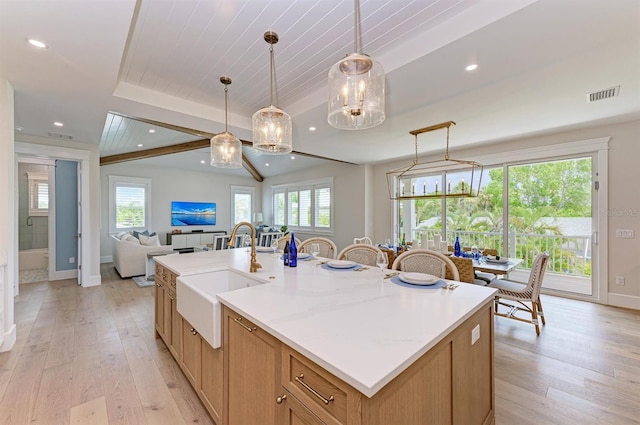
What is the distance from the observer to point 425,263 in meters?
2.25

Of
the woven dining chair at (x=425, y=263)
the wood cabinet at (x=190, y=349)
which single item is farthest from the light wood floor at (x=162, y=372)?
the woven dining chair at (x=425, y=263)

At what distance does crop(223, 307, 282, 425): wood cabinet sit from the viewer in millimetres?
1103

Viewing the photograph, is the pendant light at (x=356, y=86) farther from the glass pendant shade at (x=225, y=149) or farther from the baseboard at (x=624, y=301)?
the baseboard at (x=624, y=301)

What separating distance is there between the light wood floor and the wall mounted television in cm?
498

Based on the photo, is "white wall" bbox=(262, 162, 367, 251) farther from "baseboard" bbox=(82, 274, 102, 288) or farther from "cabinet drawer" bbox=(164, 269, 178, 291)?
"baseboard" bbox=(82, 274, 102, 288)

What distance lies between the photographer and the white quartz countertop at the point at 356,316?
827 millimetres

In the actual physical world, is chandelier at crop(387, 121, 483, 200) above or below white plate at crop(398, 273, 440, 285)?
above

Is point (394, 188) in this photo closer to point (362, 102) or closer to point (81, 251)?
point (362, 102)

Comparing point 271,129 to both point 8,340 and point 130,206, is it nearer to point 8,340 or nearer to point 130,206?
point 8,340

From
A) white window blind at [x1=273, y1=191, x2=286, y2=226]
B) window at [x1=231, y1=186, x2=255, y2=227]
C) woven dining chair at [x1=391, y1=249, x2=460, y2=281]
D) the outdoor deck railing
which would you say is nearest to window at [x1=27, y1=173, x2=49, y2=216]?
window at [x1=231, y1=186, x2=255, y2=227]

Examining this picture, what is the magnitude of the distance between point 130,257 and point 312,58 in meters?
5.35

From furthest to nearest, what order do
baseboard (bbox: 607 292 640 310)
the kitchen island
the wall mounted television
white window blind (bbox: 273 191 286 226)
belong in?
1. white window blind (bbox: 273 191 286 226)
2. the wall mounted television
3. baseboard (bbox: 607 292 640 310)
4. the kitchen island

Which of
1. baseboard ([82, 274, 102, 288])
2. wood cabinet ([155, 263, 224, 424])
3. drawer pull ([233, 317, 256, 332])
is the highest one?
drawer pull ([233, 317, 256, 332])

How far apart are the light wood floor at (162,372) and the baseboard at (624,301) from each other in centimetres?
16
